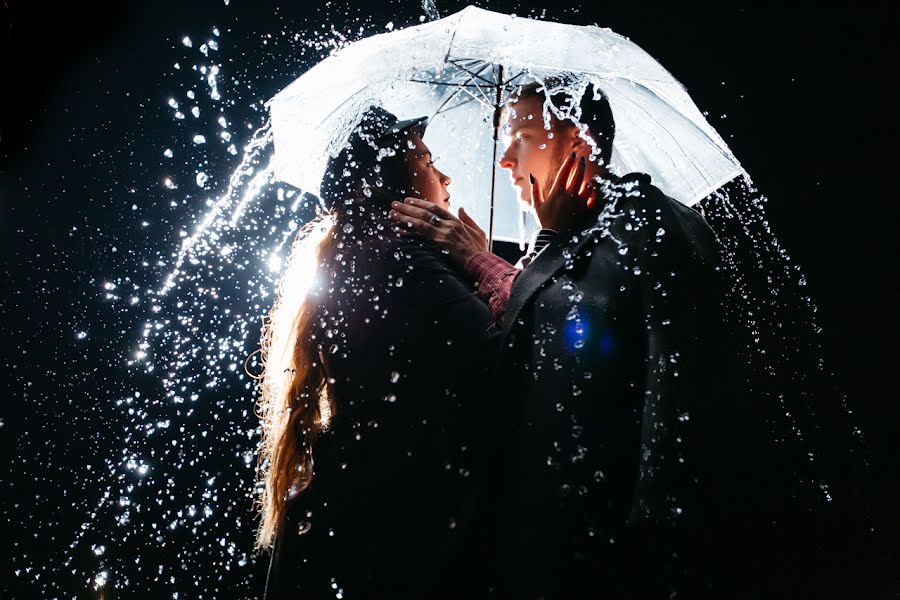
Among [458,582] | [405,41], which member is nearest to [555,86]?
[405,41]

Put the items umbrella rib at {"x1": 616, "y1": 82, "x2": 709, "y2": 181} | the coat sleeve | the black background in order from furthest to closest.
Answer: the black background → umbrella rib at {"x1": 616, "y1": 82, "x2": 709, "y2": 181} → the coat sleeve

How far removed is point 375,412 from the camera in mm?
1376

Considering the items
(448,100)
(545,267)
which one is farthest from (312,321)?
(448,100)

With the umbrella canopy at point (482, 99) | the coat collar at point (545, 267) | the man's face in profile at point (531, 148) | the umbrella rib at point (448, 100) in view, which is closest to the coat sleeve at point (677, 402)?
the coat collar at point (545, 267)

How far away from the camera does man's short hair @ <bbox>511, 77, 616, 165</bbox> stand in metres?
1.86

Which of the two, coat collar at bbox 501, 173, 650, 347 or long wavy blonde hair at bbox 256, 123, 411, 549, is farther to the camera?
long wavy blonde hair at bbox 256, 123, 411, 549

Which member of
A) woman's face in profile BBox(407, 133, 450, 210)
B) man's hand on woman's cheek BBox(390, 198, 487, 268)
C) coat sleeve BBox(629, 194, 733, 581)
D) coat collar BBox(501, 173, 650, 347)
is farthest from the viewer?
woman's face in profile BBox(407, 133, 450, 210)

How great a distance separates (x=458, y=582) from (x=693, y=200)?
192 cm

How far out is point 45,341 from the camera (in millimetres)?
3102

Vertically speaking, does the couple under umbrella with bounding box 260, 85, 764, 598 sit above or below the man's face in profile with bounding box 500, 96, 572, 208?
below

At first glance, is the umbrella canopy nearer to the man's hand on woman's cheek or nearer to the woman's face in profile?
the woman's face in profile

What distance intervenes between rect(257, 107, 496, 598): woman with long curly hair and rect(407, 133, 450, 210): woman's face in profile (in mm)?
61

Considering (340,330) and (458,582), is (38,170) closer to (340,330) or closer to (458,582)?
(340,330)

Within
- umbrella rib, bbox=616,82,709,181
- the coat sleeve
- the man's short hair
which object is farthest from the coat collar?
umbrella rib, bbox=616,82,709,181
